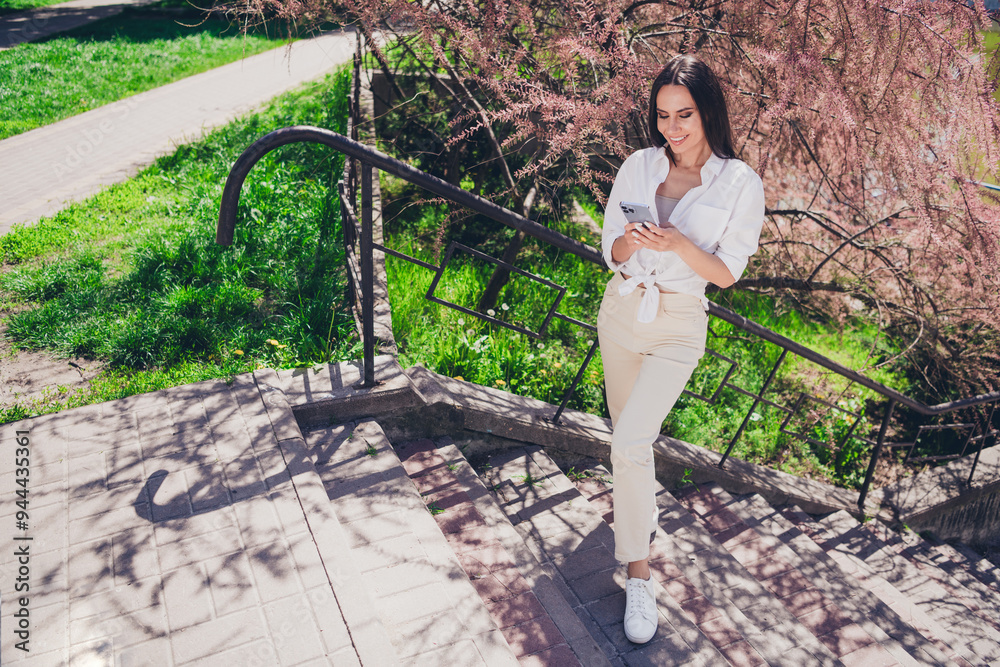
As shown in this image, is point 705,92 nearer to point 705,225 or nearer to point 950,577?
point 705,225

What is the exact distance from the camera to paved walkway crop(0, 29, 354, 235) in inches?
239

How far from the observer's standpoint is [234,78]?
10914mm

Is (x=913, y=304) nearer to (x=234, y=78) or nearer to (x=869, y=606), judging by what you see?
(x=869, y=606)

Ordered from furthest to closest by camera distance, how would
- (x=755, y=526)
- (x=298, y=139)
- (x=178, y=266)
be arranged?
1. (x=178, y=266)
2. (x=755, y=526)
3. (x=298, y=139)

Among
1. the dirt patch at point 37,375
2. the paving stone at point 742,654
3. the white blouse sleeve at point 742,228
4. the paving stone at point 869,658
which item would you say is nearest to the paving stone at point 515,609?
the paving stone at point 742,654

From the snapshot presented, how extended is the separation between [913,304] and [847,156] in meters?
1.47

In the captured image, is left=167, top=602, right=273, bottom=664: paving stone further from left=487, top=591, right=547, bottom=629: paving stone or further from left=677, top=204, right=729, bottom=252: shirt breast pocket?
left=677, top=204, right=729, bottom=252: shirt breast pocket

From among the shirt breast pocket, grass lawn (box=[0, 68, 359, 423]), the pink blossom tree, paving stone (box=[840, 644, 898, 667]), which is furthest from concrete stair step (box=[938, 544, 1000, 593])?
grass lawn (box=[0, 68, 359, 423])

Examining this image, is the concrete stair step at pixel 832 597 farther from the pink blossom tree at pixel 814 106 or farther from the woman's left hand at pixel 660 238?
the woman's left hand at pixel 660 238

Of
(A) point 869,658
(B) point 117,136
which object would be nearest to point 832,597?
(A) point 869,658

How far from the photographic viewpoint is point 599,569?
3.05 meters

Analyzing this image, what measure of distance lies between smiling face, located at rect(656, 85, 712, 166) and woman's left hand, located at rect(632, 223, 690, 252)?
1.34 feet

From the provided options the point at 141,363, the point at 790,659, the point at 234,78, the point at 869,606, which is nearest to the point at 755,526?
the point at 869,606

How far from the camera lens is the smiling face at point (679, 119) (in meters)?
2.51
